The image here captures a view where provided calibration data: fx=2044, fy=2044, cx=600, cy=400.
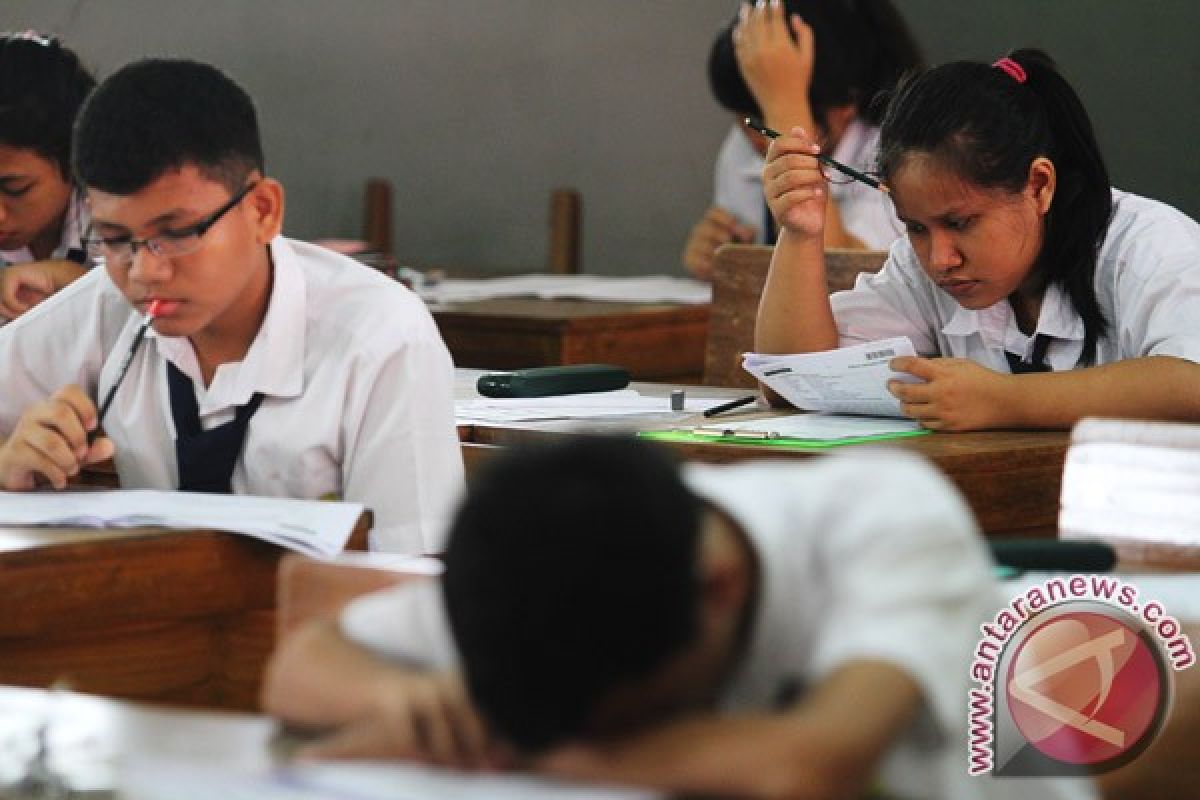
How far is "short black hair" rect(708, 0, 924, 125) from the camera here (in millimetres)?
3826

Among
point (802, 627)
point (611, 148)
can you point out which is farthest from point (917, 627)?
point (611, 148)

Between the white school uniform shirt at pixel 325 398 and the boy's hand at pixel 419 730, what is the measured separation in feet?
3.02

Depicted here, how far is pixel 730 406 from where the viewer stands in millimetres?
2527

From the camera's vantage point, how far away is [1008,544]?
52.1 inches

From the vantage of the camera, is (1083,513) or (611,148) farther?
(611,148)

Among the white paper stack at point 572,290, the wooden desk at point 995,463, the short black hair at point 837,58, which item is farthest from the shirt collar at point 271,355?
the short black hair at point 837,58

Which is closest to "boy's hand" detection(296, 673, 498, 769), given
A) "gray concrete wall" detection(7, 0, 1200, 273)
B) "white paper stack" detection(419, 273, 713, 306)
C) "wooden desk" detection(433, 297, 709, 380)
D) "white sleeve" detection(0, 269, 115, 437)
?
"white sleeve" detection(0, 269, 115, 437)

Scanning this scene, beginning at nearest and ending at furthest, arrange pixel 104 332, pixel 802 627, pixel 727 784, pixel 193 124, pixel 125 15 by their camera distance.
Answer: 1. pixel 727 784
2. pixel 802 627
3. pixel 193 124
4. pixel 104 332
5. pixel 125 15

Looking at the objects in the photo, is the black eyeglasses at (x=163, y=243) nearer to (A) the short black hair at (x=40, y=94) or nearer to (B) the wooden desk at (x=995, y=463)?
(B) the wooden desk at (x=995, y=463)

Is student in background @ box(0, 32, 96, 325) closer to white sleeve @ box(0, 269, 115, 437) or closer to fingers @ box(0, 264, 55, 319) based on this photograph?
fingers @ box(0, 264, 55, 319)

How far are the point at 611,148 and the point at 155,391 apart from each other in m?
3.12

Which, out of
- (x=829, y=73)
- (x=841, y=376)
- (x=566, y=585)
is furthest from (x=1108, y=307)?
(x=566, y=585)

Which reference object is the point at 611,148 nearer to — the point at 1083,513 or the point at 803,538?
the point at 1083,513

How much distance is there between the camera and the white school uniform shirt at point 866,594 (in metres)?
0.99
